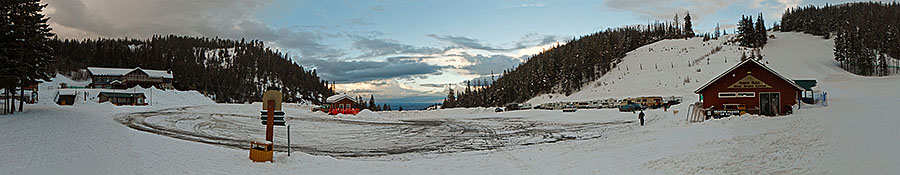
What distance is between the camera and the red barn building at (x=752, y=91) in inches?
1048

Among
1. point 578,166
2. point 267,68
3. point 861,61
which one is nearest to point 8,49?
point 578,166

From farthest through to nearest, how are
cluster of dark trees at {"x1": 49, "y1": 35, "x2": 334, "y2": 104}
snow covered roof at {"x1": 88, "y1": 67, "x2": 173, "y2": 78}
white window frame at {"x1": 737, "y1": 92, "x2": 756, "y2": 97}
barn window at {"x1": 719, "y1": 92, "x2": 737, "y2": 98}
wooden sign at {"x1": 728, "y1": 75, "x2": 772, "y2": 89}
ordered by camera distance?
cluster of dark trees at {"x1": 49, "y1": 35, "x2": 334, "y2": 104}, snow covered roof at {"x1": 88, "y1": 67, "x2": 173, "y2": 78}, barn window at {"x1": 719, "y1": 92, "x2": 737, "y2": 98}, white window frame at {"x1": 737, "y1": 92, "x2": 756, "y2": 97}, wooden sign at {"x1": 728, "y1": 75, "x2": 772, "y2": 89}

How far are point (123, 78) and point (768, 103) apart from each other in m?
93.0

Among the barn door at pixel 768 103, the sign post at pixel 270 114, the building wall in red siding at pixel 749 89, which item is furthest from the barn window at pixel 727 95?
the sign post at pixel 270 114

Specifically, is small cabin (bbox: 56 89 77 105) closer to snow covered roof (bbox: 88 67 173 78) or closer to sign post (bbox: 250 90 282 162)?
snow covered roof (bbox: 88 67 173 78)

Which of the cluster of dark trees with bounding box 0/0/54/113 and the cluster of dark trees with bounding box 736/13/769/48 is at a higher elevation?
the cluster of dark trees with bounding box 736/13/769/48

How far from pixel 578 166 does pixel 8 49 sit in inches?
1245

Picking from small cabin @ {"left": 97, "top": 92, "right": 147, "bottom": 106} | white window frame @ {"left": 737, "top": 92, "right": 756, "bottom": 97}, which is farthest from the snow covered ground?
small cabin @ {"left": 97, "top": 92, "right": 147, "bottom": 106}

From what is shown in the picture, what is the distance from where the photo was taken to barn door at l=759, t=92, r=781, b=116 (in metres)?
26.8

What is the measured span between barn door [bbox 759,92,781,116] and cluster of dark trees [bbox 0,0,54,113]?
42233 mm

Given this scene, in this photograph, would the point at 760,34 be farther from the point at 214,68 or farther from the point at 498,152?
the point at 214,68

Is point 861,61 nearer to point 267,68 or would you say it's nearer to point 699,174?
point 699,174

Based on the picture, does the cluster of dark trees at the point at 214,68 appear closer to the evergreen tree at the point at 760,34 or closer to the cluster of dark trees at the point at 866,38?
the evergreen tree at the point at 760,34

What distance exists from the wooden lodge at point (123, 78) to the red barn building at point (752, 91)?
87.4 metres
